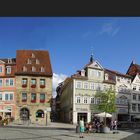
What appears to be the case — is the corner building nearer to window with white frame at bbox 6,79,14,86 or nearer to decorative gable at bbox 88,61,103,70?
window with white frame at bbox 6,79,14,86

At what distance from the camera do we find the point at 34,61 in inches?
2023

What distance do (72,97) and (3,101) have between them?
10.1 metres

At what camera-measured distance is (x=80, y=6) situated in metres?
6.06

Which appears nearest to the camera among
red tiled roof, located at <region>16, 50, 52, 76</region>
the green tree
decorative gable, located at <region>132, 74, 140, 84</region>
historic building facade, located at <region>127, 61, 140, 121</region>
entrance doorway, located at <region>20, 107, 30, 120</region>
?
entrance doorway, located at <region>20, 107, 30, 120</region>

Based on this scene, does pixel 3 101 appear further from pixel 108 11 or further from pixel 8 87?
pixel 108 11

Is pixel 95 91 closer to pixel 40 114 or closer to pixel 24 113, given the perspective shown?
pixel 40 114

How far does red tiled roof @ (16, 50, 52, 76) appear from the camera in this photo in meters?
50.8

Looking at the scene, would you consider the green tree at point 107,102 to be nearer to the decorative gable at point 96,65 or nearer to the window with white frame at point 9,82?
the decorative gable at point 96,65

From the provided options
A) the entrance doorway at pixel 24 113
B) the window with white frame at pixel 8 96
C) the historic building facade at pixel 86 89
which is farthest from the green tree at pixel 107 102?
the window with white frame at pixel 8 96

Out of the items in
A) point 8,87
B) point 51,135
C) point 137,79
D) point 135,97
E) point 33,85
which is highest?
point 137,79

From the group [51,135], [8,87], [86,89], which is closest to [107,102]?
[86,89]

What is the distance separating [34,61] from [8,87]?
202 inches

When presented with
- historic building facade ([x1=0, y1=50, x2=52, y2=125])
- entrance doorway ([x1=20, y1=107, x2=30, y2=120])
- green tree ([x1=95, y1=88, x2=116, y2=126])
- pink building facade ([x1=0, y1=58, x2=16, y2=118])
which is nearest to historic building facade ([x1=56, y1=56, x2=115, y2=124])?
green tree ([x1=95, y1=88, x2=116, y2=126])

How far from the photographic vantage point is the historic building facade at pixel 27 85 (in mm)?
48616
